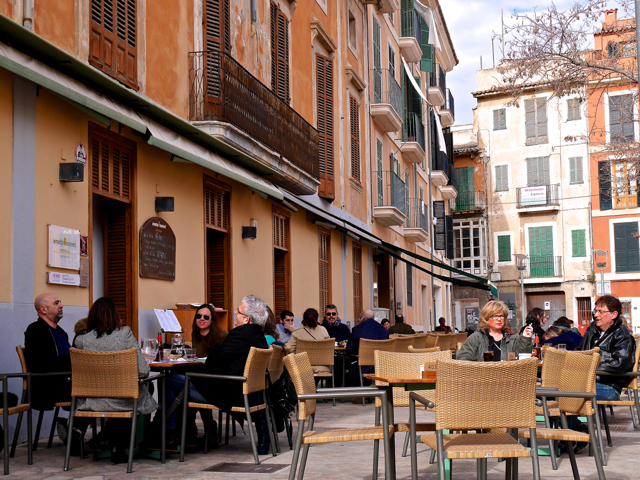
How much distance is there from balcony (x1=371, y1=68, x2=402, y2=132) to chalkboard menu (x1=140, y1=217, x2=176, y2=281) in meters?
12.9

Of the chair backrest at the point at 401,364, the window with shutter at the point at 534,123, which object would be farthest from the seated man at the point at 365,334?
the window with shutter at the point at 534,123

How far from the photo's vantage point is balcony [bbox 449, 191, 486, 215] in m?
45.4

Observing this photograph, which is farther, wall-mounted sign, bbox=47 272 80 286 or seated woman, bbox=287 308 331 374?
seated woman, bbox=287 308 331 374

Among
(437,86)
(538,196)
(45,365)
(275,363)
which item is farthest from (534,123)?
(45,365)

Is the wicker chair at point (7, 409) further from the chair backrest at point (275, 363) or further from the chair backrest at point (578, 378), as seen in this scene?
the chair backrest at point (578, 378)

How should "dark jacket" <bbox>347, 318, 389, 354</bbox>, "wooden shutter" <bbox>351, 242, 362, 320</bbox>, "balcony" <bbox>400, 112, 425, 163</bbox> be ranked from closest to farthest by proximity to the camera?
"dark jacket" <bbox>347, 318, 389, 354</bbox>, "wooden shutter" <bbox>351, 242, 362, 320</bbox>, "balcony" <bbox>400, 112, 425, 163</bbox>

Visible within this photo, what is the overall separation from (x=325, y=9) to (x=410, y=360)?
566 inches

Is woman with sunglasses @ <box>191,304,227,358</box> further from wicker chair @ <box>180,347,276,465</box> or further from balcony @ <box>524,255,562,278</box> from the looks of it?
balcony @ <box>524,255,562,278</box>

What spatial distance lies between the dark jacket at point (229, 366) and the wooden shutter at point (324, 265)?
11.4 metres

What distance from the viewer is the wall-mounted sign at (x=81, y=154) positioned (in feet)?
30.7

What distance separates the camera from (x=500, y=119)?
45.2 m

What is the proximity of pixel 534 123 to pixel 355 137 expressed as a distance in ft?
80.8

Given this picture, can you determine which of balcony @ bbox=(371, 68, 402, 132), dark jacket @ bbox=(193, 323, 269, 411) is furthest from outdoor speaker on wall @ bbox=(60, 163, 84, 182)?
balcony @ bbox=(371, 68, 402, 132)

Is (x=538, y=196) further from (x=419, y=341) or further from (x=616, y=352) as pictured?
(x=616, y=352)
